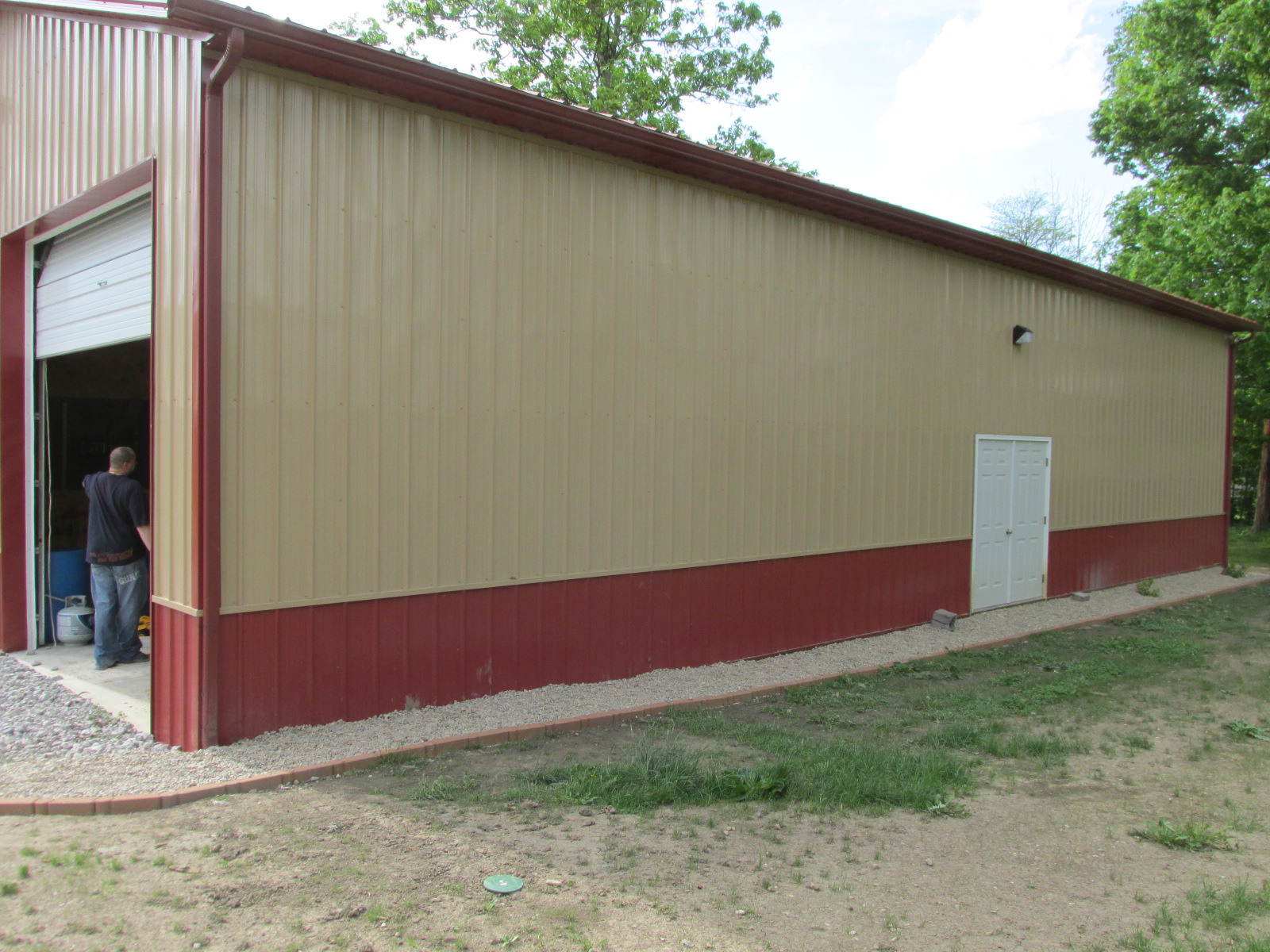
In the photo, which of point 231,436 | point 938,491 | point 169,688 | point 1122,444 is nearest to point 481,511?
point 231,436

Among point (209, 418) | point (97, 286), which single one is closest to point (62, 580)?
point (97, 286)

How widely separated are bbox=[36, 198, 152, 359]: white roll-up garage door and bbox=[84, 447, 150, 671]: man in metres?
0.92

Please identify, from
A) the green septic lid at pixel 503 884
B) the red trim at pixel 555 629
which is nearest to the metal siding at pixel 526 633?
the red trim at pixel 555 629

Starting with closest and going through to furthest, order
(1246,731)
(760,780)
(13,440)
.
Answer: (760,780)
(1246,731)
(13,440)

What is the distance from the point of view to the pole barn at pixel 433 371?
196 inches

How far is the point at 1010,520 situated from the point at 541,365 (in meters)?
6.95

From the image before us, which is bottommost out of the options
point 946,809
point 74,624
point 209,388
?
point 946,809

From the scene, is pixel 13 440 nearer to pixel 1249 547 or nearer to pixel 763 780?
pixel 763 780

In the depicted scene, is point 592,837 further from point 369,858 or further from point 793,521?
point 793,521

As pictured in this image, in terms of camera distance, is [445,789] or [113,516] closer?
[445,789]

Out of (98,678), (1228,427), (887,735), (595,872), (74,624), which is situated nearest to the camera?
(595,872)

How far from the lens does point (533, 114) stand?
19.5ft

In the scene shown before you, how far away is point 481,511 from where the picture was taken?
598 centimetres

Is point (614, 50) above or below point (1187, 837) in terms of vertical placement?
above
